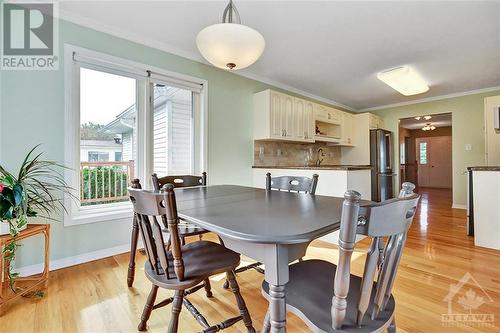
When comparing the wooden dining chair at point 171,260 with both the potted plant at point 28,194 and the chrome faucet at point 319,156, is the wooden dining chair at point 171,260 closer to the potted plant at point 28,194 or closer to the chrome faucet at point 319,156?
the potted plant at point 28,194

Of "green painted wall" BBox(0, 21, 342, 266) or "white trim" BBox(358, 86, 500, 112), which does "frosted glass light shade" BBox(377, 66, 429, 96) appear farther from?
"green painted wall" BBox(0, 21, 342, 266)

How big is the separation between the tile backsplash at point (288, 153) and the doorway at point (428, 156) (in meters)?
4.83

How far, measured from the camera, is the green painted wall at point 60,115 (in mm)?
1990

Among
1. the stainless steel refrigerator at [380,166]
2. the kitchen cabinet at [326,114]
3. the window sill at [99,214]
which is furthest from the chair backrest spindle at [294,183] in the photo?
the stainless steel refrigerator at [380,166]

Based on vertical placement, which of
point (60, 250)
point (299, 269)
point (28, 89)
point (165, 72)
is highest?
point (165, 72)

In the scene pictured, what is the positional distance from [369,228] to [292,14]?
2.15 metres

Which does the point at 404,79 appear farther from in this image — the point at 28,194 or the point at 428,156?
the point at 428,156

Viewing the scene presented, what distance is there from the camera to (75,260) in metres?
2.27

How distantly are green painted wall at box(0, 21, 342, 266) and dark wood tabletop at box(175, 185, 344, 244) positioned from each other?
1.49m

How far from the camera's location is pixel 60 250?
2.21m

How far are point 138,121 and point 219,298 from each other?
2.04m

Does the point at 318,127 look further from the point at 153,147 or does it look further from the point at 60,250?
the point at 60,250

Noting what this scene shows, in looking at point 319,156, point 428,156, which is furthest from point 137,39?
point 428,156

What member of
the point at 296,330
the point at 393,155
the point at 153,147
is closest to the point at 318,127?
the point at 393,155
